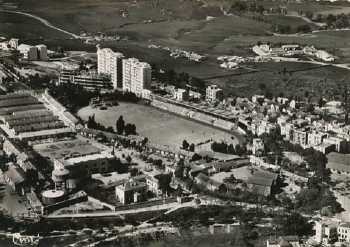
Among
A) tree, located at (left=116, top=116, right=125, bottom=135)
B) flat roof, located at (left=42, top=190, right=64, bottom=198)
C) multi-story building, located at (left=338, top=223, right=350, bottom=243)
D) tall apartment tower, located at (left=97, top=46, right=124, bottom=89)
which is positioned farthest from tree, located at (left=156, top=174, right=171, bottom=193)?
tall apartment tower, located at (left=97, top=46, right=124, bottom=89)

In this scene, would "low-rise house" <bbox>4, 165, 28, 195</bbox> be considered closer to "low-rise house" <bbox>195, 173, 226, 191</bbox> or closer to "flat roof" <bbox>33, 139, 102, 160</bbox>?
"flat roof" <bbox>33, 139, 102, 160</bbox>

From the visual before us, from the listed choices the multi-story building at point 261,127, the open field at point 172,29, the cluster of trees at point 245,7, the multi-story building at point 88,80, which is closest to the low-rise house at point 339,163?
the multi-story building at point 261,127

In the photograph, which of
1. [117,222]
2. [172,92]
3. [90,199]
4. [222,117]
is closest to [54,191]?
[90,199]

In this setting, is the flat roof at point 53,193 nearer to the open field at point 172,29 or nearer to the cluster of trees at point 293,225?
the cluster of trees at point 293,225

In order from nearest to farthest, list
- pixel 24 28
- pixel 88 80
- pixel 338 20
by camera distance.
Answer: pixel 88 80, pixel 24 28, pixel 338 20

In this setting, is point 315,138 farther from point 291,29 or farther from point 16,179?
point 291,29

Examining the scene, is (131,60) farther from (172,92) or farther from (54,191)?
(54,191)

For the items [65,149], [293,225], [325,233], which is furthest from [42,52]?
[325,233]
